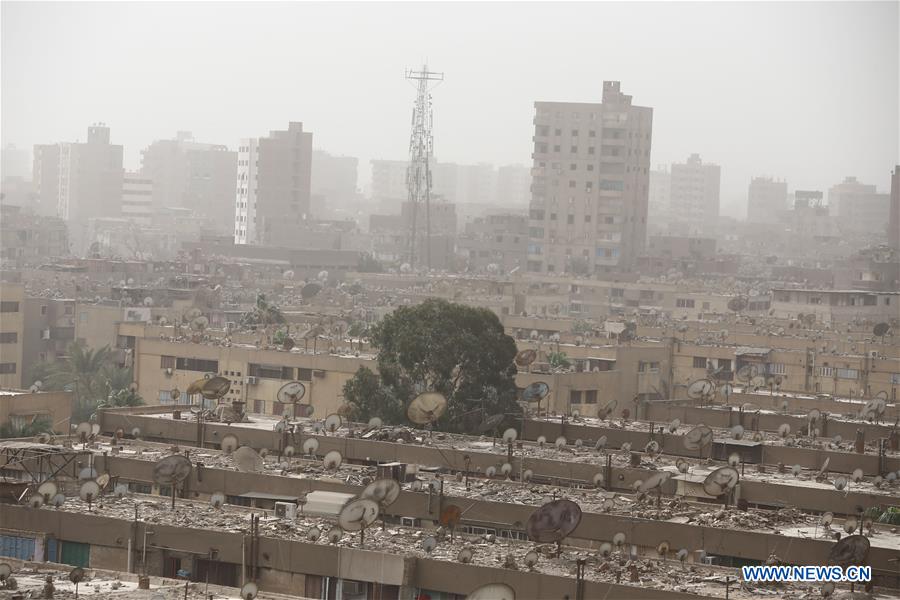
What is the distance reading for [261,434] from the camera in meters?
17.4

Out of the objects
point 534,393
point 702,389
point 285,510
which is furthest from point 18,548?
point 702,389

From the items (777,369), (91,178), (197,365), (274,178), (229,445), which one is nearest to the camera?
(229,445)

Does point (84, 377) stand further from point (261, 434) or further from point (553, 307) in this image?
point (553, 307)

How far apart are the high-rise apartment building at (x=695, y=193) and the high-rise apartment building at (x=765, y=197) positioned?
5.25 meters

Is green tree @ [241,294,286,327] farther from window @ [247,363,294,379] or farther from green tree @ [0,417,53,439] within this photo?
green tree @ [0,417,53,439]

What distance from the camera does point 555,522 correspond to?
463 inches

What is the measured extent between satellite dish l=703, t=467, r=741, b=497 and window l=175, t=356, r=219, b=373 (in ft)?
44.2

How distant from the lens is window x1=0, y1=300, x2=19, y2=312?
2964 centimetres

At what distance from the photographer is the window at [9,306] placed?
2964cm

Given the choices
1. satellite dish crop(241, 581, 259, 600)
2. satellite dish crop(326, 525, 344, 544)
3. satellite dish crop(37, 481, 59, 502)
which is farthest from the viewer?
satellite dish crop(37, 481, 59, 502)

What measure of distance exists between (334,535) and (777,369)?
19.1 metres

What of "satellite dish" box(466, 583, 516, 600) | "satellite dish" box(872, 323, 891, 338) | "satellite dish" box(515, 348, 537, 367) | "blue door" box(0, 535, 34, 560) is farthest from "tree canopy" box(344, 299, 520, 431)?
"satellite dish" box(872, 323, 891, 338)

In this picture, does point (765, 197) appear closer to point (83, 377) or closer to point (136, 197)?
point (136, 197)

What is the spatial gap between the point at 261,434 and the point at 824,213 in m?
125
